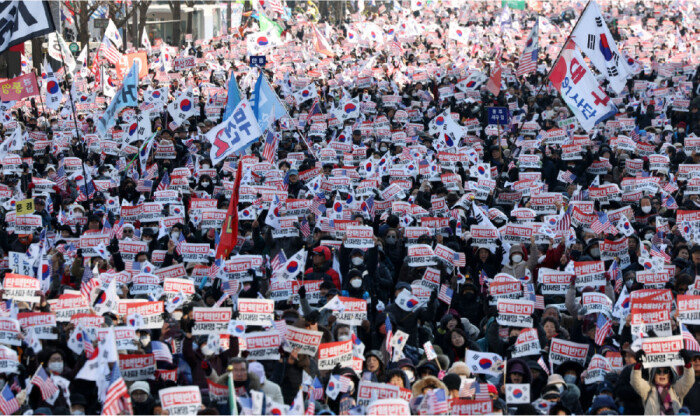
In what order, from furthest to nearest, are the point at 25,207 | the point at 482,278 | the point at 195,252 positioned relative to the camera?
the point at 25,207 < the point at 195,252 < the point at 482,278

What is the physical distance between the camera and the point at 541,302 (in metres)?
12.5

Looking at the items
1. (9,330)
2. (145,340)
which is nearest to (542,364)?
(145,340)

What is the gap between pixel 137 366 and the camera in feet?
32.9

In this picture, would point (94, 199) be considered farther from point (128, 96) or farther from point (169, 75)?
point (169, 75)

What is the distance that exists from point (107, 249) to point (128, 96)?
22.4 feet

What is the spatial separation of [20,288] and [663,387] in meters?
6.30

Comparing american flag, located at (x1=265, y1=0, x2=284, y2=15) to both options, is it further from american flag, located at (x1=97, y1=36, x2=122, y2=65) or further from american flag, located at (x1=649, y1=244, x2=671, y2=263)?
american flag, located at (x1=649, y1=244, x2=671, y2=263)

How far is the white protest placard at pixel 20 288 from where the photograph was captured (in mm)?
11414

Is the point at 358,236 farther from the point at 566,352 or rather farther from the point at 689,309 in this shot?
the point at 689,309

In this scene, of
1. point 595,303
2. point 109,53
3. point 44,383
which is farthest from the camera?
point 109,53

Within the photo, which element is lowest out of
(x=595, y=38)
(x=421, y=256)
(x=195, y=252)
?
(x=421, y=256)

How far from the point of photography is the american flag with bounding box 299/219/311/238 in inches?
633

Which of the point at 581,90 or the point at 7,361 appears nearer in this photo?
the point at 7,361

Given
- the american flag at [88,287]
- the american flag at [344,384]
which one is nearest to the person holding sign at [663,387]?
the american flag at [344,384]
